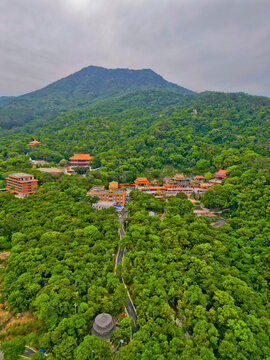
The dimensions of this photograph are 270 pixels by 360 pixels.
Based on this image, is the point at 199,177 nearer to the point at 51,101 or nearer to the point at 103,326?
the point at 103,326

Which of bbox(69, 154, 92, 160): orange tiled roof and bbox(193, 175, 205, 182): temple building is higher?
bbox(69, 154, 92, 160): orange tiled roof

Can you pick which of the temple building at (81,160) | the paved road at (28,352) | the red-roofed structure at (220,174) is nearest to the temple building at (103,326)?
the paved road at (28,352)

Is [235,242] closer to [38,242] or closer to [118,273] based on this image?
[118,273]

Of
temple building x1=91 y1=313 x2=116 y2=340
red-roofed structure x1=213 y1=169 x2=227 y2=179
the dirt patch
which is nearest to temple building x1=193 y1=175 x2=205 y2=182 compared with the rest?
red-roofed structure x1=213 y1=169 x2=227 y2=179

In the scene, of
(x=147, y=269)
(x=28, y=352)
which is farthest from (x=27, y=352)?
(x=147, y=269)

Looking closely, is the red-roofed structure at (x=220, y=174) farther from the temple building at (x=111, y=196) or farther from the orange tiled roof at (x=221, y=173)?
the temple building at (x=111, y=196)

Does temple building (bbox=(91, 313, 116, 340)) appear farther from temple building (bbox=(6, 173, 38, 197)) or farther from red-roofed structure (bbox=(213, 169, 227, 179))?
red-roofed structure (bbox=(213, 169, 227, 179))
